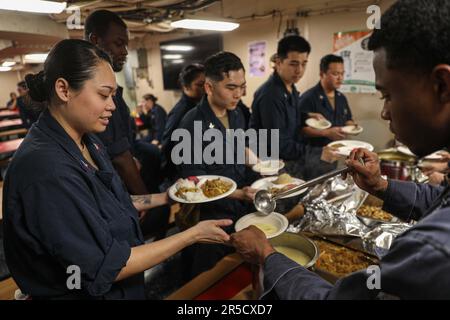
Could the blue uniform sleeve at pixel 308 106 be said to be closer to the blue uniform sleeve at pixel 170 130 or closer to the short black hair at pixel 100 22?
the blue uniform sleeve at pixel 170 130

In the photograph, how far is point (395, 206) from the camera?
48.9 inches

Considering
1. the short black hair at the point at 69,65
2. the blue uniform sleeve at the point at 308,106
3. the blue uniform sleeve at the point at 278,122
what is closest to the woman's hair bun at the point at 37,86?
the short black hair at the point at 69,65

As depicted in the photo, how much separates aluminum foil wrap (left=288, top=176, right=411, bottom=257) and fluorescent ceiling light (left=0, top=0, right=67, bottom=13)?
5.74ft

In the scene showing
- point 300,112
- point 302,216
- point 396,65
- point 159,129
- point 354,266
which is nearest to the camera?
point 396,65

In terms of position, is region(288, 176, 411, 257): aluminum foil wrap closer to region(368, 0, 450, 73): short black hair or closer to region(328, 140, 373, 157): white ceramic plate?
region(328, 140, 373, 157): white ceramic plate

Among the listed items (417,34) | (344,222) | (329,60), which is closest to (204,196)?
(344,222)

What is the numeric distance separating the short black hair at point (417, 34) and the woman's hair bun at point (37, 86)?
1085 millimetres

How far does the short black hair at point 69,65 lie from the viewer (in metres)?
1.06

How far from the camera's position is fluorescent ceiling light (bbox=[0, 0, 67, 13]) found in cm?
150

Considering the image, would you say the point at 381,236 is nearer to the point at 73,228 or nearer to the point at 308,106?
the point at 73,228

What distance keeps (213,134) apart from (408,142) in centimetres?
145

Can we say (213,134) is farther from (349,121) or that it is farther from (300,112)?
(349,121)

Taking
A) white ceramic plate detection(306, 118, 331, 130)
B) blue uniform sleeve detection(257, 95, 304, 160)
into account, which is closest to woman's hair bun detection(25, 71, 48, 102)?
blue uniform sleeve detection(257, 95, 304, 160)
